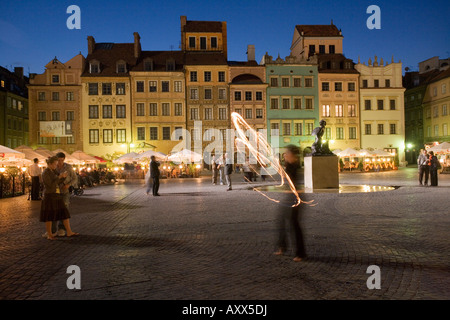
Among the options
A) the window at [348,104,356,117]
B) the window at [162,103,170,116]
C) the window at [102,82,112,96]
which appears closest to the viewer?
the window at [102,82,112,96]

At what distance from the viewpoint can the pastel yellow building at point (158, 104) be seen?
50.9 meters

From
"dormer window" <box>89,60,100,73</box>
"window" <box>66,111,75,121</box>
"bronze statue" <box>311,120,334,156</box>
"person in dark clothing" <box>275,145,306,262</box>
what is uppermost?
"dormer window" <box>89,60,100,73</box>

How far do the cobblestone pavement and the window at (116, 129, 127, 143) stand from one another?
40.1 m

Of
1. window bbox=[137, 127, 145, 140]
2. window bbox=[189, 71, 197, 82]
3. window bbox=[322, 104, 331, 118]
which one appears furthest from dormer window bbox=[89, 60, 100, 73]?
window bbox=[322, 104, 331, 118]

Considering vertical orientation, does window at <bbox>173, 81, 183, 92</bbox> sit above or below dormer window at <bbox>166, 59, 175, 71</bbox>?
below

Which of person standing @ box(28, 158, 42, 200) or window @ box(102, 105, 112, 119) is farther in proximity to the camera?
window @ box(102, 105, 112, 119)

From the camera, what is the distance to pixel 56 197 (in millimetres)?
8141

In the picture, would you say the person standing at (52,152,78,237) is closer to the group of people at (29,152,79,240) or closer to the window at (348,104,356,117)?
the group of people at (29,152,79,240)

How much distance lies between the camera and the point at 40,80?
49.7 meters

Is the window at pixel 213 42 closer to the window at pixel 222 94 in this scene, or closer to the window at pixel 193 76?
the window at pixel 193 76

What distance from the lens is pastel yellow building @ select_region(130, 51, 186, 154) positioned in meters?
50.9
